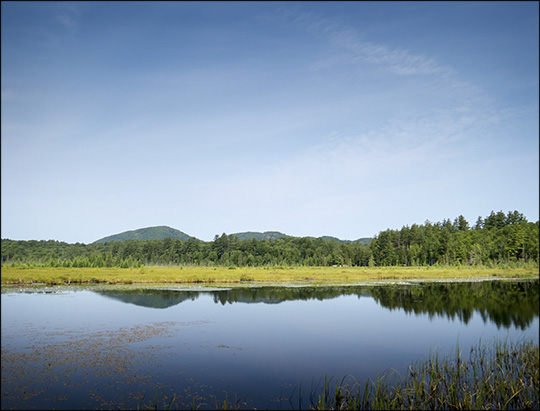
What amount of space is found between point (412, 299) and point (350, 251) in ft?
364

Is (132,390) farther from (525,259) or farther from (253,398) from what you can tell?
(525,259)

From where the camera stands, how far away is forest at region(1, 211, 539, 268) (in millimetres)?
101625

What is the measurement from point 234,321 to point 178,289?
71.1 ft

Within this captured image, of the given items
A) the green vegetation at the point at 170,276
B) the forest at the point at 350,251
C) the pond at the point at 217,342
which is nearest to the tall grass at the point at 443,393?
the pond at the point at 217,342

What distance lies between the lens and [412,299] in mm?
40219

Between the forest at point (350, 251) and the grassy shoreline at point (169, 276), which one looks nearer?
the grassy shoreline at point (169, 276)

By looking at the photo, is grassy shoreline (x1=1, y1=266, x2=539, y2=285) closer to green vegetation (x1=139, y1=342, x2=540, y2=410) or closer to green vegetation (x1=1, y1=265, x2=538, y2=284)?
green vegetation (x1=1, y1=265, x2=538, y2=284)

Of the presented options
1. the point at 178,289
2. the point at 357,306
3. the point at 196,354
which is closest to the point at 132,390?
the point at 196,354

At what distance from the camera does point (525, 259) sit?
10300 cm

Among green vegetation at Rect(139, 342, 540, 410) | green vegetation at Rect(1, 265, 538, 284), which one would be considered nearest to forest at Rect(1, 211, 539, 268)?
green vegetation at Rect(1, 265, 538, 284)

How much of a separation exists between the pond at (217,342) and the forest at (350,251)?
2097 inches

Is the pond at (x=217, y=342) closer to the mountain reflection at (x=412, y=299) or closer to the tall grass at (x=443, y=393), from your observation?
the mountain reflection at (x=412, y=299)

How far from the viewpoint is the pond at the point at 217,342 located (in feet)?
41.8

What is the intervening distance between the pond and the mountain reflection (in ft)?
0.72
